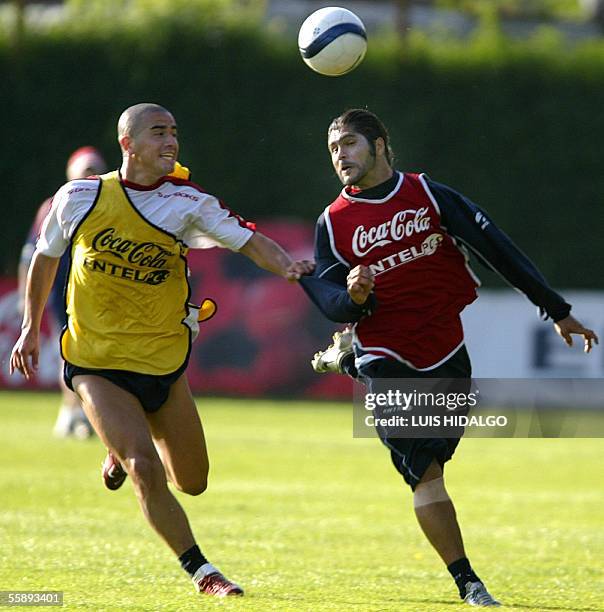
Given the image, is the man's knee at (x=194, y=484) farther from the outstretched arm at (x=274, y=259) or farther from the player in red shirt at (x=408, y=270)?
the outstretched arm at (x=274, y=259)

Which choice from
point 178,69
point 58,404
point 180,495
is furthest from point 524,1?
point 180,495

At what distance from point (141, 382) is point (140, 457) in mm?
519

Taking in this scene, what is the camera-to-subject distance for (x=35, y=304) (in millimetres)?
7113

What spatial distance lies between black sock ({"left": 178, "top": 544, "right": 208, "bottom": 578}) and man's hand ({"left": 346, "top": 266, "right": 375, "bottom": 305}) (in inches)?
58.0

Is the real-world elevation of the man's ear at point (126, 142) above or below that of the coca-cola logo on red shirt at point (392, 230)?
above

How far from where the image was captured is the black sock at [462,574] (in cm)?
667

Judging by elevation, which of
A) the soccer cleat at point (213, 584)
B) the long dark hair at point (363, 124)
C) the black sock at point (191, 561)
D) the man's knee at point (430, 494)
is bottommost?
the soccer cleat at point (213, 584)

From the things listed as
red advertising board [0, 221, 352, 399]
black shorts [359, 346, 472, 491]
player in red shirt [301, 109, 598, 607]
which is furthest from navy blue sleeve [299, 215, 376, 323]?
red advertising board [0, 221, 352, 399]

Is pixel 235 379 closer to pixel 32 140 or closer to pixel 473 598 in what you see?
pixel 32 140

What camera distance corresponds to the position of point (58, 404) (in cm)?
1862

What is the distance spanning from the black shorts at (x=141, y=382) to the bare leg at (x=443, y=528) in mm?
1438

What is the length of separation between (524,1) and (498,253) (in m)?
59.3

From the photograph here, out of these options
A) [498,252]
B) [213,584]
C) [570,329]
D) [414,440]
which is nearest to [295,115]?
[498,252]

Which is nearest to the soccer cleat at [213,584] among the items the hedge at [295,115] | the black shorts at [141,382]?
the black shorts at [141,382]
